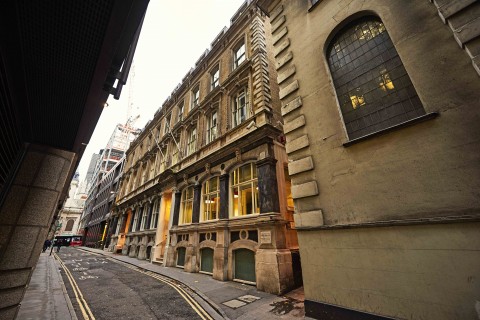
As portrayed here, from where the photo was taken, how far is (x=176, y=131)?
18.9m

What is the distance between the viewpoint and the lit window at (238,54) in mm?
14338

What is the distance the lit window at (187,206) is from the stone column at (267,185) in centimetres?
694

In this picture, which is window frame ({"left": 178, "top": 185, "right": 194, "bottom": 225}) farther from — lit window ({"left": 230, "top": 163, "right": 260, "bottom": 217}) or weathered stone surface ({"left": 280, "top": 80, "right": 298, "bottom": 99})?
weathered stone surface ({"left": 280, "top": 80, "right": 298, "bottom": 99})

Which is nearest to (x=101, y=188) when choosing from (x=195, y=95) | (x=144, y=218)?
(x=144, y=218)

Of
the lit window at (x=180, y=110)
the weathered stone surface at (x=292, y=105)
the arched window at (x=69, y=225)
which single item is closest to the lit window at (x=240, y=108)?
the weathered stone surface at (x=292, y=105)

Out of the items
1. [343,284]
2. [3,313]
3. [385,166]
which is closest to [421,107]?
[385,166]

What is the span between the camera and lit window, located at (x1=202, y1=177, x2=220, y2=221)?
12.4 metres

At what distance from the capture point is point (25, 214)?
3.98m

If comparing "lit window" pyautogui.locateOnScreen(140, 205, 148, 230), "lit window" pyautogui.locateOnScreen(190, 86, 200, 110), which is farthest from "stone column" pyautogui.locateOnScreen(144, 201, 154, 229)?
"lit window" pyautogui.locateOnScreen(190, 86, 200, 110)

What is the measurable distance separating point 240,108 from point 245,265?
8.78 meters

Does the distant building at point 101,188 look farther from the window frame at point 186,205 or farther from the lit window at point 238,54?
the lit window at point 238,54

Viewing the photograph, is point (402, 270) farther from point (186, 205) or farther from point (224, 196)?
point (186, 205)

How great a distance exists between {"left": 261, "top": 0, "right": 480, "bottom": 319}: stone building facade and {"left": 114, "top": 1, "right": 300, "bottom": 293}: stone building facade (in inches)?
115

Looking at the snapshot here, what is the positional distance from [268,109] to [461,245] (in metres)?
8.51
